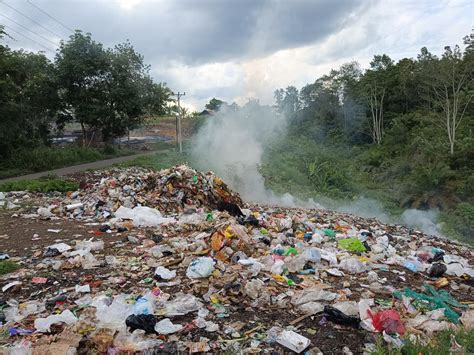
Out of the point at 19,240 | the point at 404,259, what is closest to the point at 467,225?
the point at 404,259

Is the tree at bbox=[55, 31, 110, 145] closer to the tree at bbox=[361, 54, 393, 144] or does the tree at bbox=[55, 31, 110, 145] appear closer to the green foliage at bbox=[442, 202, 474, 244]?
the green foliage at bbox=[442, 202, 474, 244]

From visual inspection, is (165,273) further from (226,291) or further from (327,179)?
(327,179)

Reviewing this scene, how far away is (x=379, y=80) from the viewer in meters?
25.9

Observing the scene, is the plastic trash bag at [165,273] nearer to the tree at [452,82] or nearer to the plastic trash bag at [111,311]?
the plastic trash bag at [111,311]

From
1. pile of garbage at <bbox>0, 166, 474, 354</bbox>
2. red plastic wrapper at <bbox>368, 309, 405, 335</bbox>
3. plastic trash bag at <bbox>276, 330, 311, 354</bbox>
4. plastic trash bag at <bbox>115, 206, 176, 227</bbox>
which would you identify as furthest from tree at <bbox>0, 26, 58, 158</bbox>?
red plastic wrapper at <bbox>368, 309, 405, 335</bbox>

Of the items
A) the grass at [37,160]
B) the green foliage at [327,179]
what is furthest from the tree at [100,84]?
the green foliage at [327,179]

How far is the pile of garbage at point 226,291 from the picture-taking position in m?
2.63

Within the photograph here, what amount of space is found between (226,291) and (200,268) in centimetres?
44

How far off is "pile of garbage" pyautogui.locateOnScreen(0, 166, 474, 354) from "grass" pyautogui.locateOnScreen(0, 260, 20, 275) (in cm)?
11

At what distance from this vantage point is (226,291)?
130 inches

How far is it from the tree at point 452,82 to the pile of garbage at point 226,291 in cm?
1544

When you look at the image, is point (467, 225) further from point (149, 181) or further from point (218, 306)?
point (218, 306)

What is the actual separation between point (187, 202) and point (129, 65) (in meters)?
14.2

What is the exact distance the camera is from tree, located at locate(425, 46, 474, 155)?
60.6 feet
